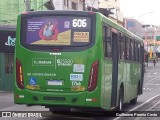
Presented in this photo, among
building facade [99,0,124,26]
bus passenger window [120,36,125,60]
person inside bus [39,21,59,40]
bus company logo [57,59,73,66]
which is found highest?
building facade [99,0,124,26]

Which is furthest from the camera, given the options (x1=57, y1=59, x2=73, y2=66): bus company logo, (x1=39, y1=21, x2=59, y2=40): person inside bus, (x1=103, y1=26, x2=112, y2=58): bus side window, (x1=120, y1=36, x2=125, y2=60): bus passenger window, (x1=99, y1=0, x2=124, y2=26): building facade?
(x1=99, y1=0, x2=124, y2=26): building facade

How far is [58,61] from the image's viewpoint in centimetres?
1260

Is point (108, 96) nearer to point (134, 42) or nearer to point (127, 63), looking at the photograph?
point (127, 63)

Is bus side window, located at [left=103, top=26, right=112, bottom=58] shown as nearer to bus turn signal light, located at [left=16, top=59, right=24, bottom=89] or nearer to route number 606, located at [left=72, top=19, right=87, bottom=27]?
route number 606, located at [left=72, top=19, right=87, bottom=27]

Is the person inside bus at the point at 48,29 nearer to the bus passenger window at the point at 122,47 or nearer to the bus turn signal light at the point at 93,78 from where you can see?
the bus turn signal light at the point at 93,78

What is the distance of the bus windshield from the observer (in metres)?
12.6

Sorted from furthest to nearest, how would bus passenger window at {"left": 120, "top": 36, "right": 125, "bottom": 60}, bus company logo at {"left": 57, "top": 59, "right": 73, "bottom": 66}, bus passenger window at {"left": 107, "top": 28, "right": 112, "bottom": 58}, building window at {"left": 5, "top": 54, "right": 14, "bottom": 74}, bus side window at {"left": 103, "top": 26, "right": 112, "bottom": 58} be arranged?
building window at {"left": 5, "top": 54, "right": 14, "bottom": 74}, bus passenger window at {"left": 120, "top": 36, "right": 125, "bottom": 60}, bus passenger window at {"left": 107, "top": 28, "right": 112, "bottom": 58}, bus side window at {"left": 103, "top": 26, "right": 112, "bottom": 58}, bus company logo at {"left": 57, "top": 59, "right": 73, "bottom": 66}

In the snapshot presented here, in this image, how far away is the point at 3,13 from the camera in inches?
1672

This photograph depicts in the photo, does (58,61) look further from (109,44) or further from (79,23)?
(109,44)

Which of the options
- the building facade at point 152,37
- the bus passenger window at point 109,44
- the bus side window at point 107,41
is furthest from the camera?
the building facade at point 152,37

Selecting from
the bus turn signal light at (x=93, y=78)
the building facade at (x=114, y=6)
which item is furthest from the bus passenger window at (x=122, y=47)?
the building facade at (x=114, y=6)

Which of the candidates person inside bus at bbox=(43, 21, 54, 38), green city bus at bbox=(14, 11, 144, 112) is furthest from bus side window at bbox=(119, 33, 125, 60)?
person inside bus at bbox=(43, 21, 54, 38)

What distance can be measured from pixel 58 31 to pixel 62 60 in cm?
85

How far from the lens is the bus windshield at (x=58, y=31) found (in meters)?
12.6
